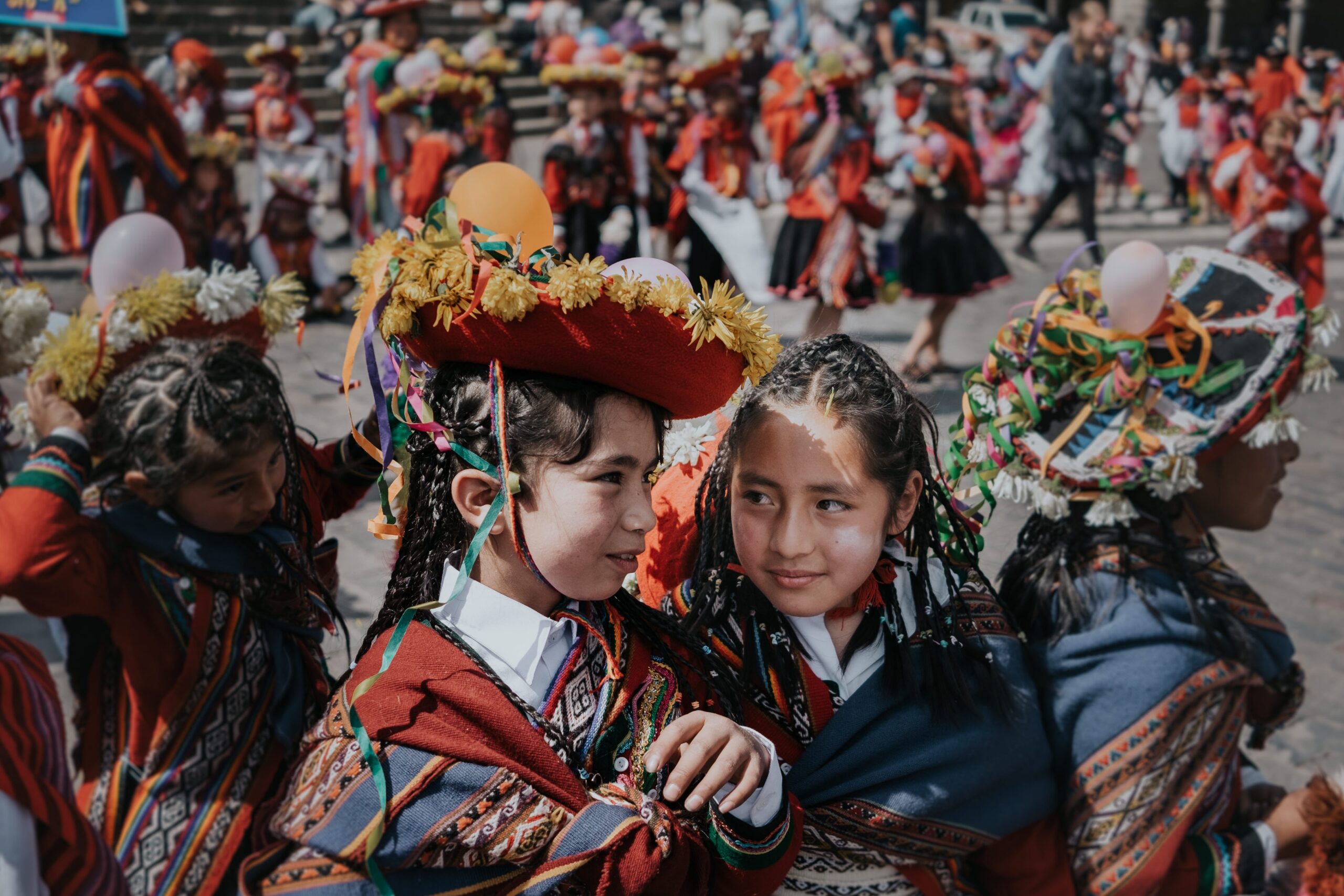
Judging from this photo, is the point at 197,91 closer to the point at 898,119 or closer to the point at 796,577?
the point at 898,119

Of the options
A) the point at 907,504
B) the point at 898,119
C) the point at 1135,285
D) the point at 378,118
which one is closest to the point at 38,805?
the point at 907,504

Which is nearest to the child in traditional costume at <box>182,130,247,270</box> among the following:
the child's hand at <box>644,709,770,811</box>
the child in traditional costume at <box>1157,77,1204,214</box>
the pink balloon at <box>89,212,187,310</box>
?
the pink balloon at <box>89,212,187,310</box>

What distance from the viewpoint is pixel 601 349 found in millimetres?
1607

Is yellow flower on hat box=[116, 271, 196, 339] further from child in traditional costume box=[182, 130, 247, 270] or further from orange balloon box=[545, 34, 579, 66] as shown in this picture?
orange balloon box=[545, 34, 579, 66]

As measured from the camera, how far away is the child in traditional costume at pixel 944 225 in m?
8.37

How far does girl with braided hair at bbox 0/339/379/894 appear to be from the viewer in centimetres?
246

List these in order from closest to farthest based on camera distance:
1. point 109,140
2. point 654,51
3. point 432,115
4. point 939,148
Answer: point 109,140 → point 939,148 → point 432,115 → point 654,51

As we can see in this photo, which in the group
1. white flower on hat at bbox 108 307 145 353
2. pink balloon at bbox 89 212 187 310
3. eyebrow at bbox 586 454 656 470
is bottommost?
white flower on hat at bbox 108 307 145 353

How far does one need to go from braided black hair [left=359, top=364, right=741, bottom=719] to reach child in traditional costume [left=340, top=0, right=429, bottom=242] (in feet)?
30.2

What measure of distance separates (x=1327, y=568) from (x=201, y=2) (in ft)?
56.7

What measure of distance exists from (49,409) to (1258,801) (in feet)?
8.78

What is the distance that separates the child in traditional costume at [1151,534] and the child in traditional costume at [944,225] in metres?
5.77

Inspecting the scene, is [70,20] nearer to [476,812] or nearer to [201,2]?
[476,812]

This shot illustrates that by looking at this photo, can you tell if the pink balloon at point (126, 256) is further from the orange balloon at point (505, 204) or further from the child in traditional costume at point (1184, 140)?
the child in traditional costume at point (1184, 140)
